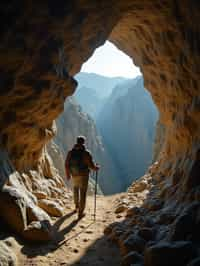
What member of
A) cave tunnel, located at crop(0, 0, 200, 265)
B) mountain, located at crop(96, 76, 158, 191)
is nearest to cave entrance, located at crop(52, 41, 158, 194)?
mountain, located at crop(96, 76, 158, 191)

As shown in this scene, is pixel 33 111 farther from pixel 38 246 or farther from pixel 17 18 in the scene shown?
pixel 38 246

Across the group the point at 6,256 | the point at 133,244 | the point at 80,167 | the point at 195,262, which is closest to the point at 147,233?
the point at 133,244

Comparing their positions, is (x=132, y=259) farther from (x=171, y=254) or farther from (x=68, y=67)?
(x=68, y=67)

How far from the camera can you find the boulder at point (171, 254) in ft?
10.6

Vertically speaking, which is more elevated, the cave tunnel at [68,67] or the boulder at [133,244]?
the cave tunnel at [68,67]

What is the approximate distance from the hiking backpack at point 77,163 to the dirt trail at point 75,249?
1.10 meters

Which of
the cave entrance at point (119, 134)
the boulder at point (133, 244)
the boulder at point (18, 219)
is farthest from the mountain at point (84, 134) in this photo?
the boulder at point (133, 244)

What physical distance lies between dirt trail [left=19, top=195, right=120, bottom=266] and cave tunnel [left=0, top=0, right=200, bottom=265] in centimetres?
45

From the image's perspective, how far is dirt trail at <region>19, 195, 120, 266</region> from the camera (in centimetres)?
409

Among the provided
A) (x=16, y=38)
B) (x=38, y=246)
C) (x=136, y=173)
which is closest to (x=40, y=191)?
(x=38, y=246)

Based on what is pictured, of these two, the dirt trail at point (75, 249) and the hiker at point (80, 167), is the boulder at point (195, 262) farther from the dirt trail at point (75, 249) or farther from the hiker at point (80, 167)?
the hiker at point (80, 167)

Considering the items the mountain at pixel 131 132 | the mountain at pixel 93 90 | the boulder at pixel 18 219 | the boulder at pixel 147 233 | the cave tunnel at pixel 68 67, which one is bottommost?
the mountain at pixel 131 132

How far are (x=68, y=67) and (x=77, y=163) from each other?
2.33 m

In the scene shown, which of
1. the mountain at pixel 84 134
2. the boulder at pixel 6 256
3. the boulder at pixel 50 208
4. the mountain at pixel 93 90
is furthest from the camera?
the mountain at pixel 93 90
